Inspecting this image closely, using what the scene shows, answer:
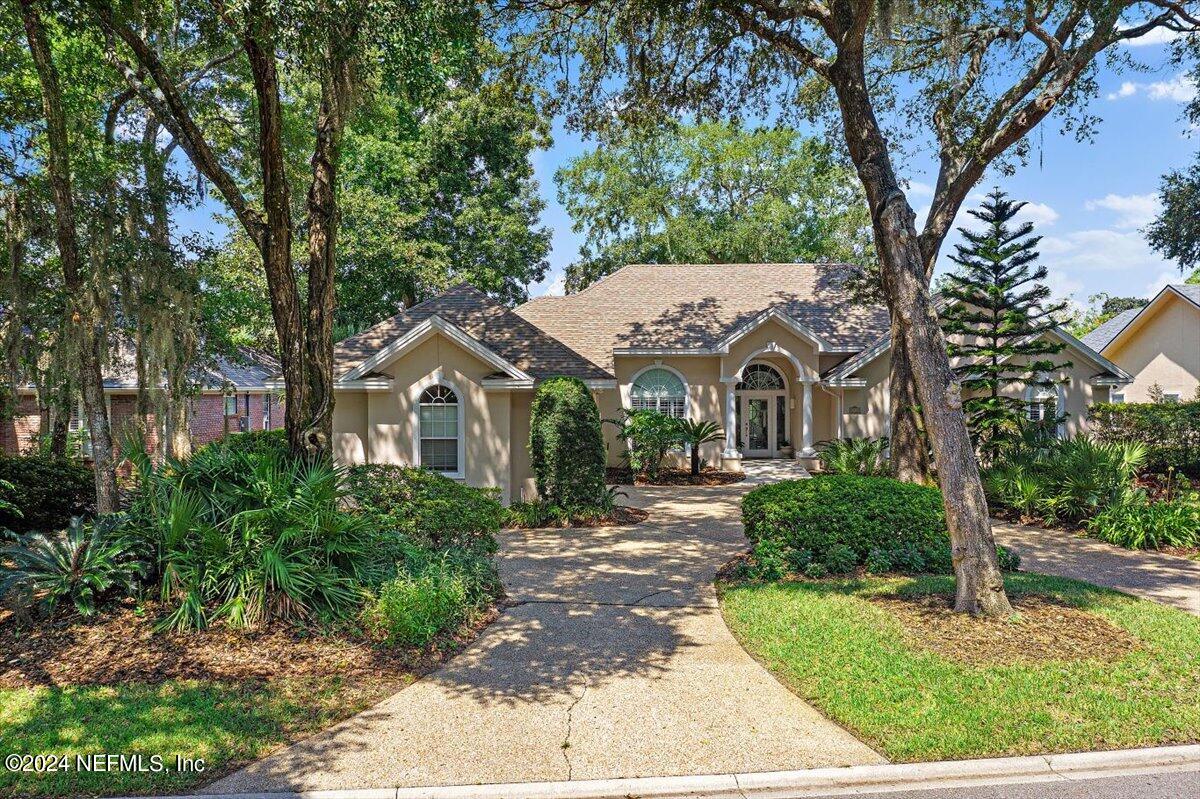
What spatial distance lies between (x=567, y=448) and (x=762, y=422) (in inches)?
442

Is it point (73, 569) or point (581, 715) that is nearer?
Result: point (581, 715)

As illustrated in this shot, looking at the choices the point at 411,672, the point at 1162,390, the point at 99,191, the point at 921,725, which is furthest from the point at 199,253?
the point at 1162,390

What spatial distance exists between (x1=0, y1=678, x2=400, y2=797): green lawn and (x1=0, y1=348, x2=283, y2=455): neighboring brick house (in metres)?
12.6

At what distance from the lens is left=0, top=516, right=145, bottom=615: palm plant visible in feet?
20.8

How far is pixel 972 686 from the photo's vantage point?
5168mm

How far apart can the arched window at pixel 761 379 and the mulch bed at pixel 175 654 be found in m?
16.6

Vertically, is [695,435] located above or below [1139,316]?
below

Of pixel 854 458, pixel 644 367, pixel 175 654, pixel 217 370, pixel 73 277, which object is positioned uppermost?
pixel 73 277

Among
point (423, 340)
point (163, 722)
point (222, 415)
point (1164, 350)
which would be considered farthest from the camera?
point (222, 415)

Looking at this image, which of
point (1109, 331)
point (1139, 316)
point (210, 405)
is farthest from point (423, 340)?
point (1109, 331)

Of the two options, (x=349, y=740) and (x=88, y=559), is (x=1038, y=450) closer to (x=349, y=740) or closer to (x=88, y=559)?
(x=349, y=740)

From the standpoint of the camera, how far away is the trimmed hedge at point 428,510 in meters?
7.88

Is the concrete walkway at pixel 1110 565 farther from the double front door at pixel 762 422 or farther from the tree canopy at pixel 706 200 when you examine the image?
the tree canopy at pixel 706 200

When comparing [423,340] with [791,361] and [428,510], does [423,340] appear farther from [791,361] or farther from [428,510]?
[791,361]
